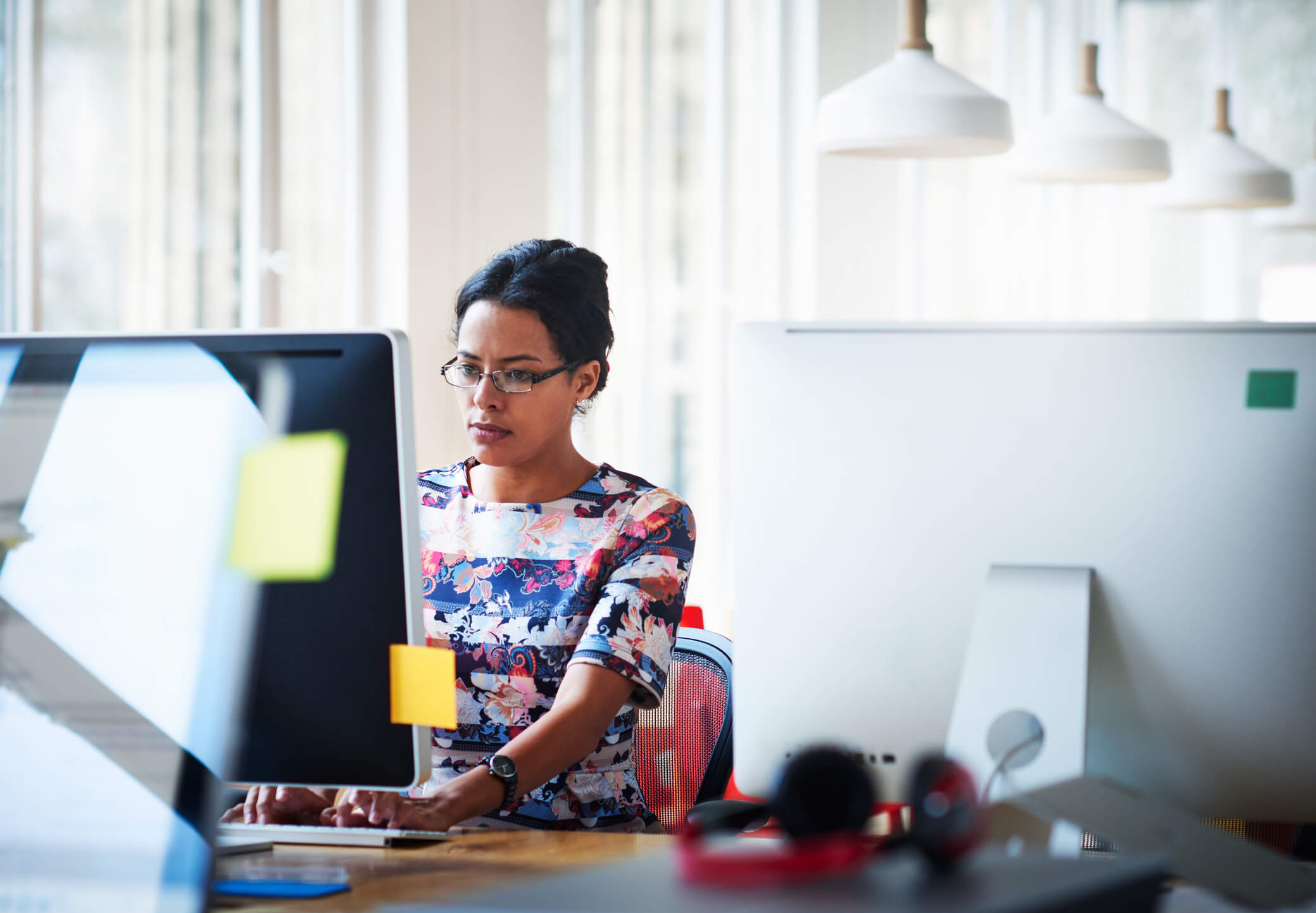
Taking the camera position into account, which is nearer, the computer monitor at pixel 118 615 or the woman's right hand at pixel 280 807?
→ the computer monitor at pixel 118 615

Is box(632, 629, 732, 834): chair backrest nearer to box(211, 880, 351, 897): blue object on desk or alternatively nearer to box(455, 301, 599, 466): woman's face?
box(455, 301, 599, 466): woman's face

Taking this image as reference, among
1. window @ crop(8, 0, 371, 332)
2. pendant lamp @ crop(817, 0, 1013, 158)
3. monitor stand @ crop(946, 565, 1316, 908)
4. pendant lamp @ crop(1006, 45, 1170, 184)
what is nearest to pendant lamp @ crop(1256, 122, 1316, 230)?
pendant lamp @ crop(1006, 45, 1170, 184)

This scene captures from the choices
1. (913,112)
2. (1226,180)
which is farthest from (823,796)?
(1226,180)

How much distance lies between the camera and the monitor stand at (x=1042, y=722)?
108 centimetres

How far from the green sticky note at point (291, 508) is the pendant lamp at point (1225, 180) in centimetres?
331

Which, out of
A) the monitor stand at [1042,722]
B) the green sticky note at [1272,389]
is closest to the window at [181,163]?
the monitor stand at [1042,722]

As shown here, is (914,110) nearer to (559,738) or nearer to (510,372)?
(510,372)

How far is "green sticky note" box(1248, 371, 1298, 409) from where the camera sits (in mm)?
1126

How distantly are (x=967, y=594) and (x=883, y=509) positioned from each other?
0.34ft

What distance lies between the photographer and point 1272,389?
1.13 m

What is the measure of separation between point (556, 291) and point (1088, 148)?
1.56m

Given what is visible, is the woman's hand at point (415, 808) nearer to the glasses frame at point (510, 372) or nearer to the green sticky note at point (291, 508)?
the green sticky note at point (291, 508)

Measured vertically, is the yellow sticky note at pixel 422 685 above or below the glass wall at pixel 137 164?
below

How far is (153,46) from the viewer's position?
2.69m
